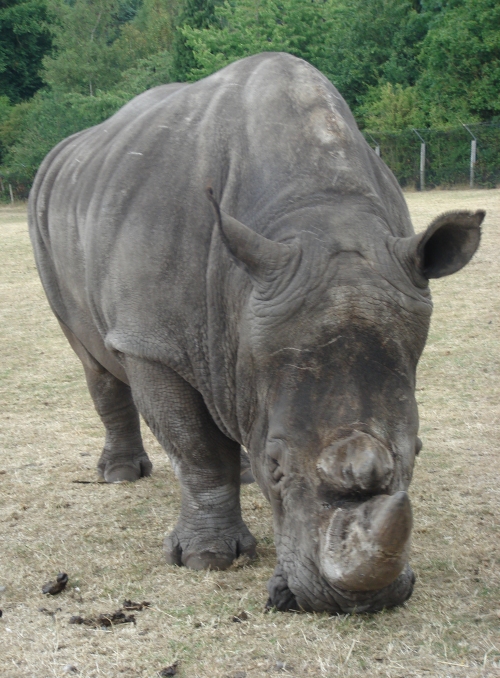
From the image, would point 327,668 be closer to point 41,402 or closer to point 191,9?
point 41,402

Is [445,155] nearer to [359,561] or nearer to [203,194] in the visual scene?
[203,194]

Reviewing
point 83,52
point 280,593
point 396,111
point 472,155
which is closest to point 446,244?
point 280,593

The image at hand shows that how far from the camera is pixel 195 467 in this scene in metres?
4.29

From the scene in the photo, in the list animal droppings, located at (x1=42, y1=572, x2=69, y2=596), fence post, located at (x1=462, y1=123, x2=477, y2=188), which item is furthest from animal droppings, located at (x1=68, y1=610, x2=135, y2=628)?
fence post, located at (x1=462, y1=123, x2=477, y2=188)

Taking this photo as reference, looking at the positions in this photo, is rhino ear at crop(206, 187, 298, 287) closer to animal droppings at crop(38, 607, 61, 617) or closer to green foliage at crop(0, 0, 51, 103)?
animal droppings at crop(38, 607, 61, 617)

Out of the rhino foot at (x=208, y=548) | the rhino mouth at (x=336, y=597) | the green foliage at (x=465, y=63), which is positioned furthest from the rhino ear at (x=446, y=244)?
the green foliage at (x=465, y=63)

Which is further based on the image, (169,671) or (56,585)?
(56,585)

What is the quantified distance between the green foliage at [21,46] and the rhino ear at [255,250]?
54100 millimetres

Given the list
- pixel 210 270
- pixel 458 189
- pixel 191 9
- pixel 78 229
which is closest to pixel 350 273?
pixel 210 270

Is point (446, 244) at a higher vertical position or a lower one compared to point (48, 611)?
higher

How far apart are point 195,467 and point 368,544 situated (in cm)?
142

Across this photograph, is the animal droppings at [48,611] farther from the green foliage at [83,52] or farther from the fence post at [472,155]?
the green foliage at [83,52]

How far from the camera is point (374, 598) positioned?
11.0ft

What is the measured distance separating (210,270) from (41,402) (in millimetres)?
4155
